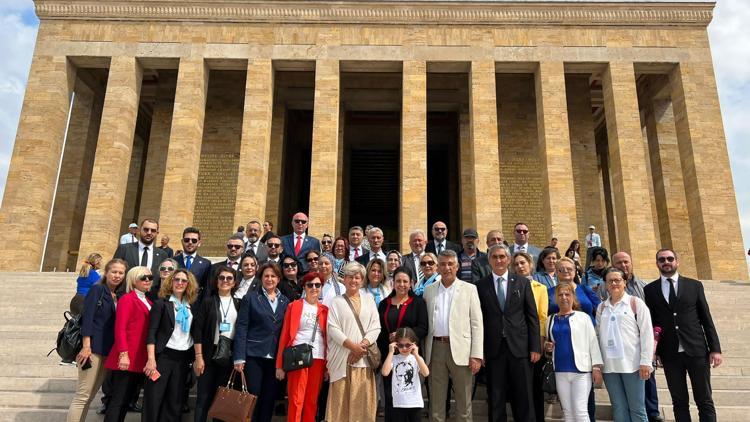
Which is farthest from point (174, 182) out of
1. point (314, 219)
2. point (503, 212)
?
point (503, 212)

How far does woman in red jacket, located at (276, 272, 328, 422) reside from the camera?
4.83 meters

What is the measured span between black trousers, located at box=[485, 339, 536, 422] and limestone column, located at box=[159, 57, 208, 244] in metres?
12.8

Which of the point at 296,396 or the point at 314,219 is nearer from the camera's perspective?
the point at 296,396

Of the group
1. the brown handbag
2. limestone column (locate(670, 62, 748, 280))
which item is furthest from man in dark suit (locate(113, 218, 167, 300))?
limestone column (locate(670, 62, 748, 280))

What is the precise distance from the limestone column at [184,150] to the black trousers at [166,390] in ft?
37.1

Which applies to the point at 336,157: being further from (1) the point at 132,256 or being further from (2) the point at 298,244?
(1) the point at 132,256

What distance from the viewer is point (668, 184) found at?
739 inches

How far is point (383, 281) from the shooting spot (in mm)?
5781

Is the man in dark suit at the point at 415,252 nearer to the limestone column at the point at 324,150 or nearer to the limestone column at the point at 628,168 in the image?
the limestone column at the point at 324,150

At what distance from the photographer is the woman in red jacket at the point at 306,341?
483 centimetres

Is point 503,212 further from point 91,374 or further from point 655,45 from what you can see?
point 91,374

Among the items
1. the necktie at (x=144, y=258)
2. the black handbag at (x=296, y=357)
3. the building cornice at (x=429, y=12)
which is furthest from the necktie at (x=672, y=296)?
the building cornice at (x=429, y=12)

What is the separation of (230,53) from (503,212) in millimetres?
10815

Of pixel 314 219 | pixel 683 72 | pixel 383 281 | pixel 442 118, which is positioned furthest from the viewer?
pixel 442 118
